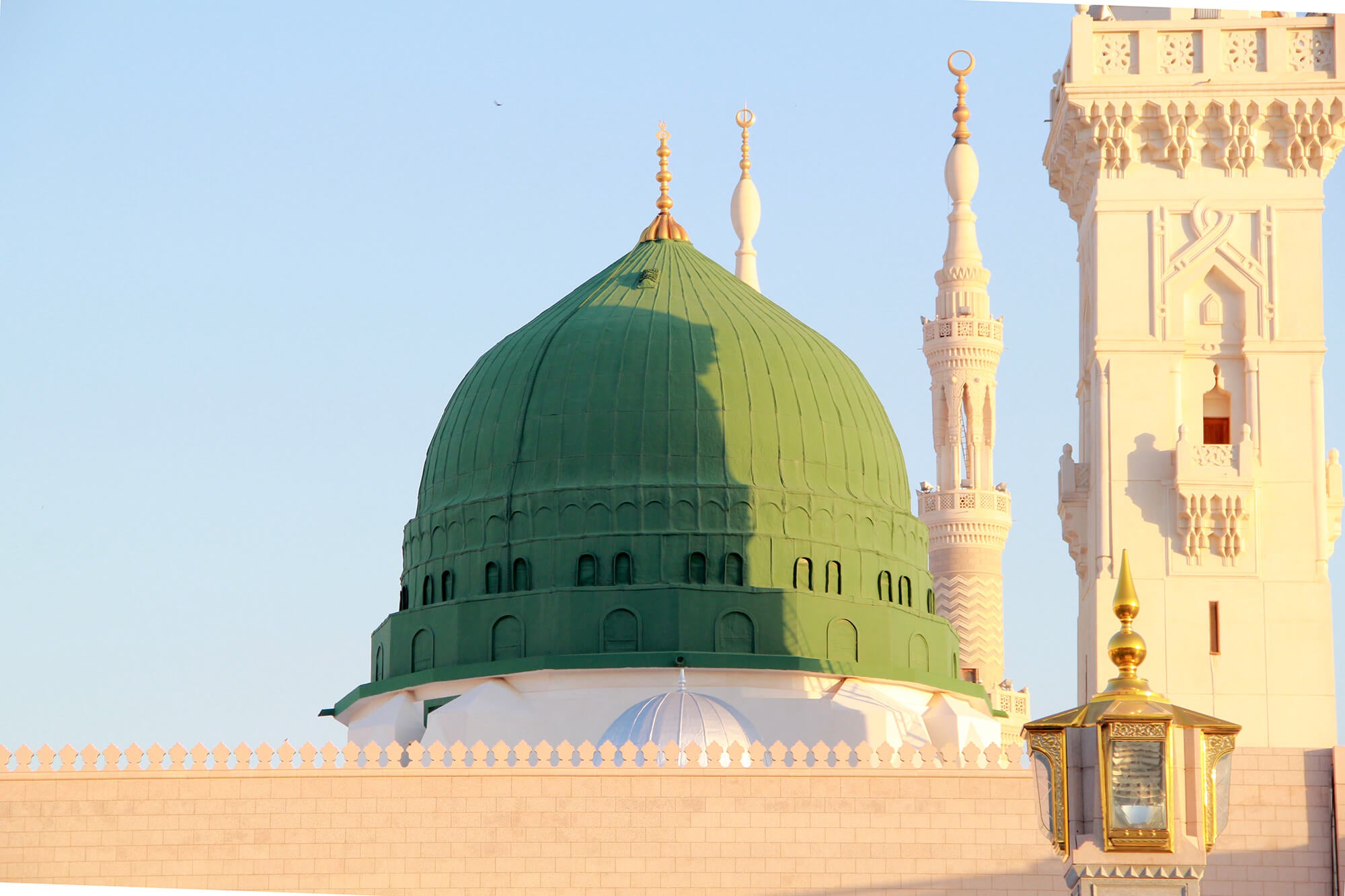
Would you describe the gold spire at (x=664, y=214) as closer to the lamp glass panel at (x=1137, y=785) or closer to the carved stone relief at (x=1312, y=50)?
the carved stone relief at (x=1312, y=50)

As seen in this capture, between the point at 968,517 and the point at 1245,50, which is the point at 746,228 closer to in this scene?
the point at 968,517

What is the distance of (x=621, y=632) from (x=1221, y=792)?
46.0 feet

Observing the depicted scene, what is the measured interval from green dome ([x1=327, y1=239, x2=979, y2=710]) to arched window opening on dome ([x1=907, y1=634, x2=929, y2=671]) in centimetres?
3

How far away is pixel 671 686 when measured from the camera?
25.1 metres

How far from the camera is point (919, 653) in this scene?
27109mm

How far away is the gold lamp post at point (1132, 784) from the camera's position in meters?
11.7

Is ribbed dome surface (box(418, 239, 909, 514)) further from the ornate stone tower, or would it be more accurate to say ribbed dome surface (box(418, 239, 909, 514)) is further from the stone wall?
the stone wall

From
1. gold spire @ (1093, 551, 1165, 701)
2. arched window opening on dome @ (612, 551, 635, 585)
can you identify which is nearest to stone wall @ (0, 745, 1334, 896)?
arched window opening on dome @ (612, 551, 635, 585)

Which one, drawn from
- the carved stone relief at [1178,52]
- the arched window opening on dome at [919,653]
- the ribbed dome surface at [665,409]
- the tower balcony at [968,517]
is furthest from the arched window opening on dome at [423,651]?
the tower balcony at [968,517]

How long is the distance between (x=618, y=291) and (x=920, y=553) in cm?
492

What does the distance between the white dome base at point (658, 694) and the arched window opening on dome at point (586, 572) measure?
51.7 inches

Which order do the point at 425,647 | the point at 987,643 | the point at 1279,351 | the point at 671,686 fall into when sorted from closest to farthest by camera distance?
the point at 1279,351
the point at 671,686
the point at 425,647
the point at 987,643

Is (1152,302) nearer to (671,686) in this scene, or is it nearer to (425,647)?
(671,686)

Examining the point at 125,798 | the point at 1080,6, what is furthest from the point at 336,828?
the point at 1080,6
